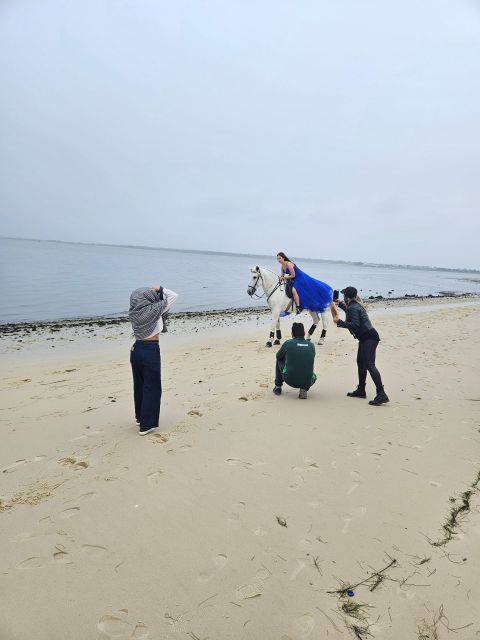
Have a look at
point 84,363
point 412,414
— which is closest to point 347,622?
point 412,414

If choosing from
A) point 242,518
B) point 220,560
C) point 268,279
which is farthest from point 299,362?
point 268,279

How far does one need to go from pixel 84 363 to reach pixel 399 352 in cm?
920

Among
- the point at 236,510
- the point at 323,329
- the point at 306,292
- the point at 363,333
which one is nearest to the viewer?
the point at 236,510

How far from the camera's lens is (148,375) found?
16.6 feet

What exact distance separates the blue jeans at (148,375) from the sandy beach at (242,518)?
329 millimetres

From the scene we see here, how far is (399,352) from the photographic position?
36.1 feet

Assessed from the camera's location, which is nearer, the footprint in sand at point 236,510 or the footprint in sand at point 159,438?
the footprint in sand at point 236,510

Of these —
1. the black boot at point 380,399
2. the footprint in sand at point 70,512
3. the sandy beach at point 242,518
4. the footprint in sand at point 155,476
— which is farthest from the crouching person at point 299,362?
the footprint in sand at point 70,512

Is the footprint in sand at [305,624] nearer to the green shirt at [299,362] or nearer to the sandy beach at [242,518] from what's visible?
the sandy beach at [242,518]

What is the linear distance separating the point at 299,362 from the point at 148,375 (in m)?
2.73

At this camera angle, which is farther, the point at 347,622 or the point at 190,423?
the point at 190,423

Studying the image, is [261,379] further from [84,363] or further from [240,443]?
[84,363]

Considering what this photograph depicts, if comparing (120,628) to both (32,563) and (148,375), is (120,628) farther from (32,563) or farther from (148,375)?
(148,375)

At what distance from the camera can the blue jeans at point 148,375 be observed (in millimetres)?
5008
